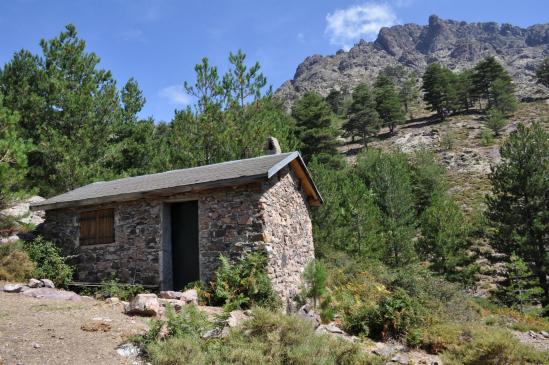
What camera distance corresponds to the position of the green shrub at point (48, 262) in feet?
36.6

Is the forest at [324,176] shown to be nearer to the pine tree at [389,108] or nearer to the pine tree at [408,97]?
the pine tree at [389,108]

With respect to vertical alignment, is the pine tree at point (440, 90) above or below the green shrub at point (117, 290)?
above

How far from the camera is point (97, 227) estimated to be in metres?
11.5

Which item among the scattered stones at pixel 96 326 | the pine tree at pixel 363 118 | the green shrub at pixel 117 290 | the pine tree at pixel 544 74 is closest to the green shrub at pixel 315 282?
the green shrub at pixel 117 290

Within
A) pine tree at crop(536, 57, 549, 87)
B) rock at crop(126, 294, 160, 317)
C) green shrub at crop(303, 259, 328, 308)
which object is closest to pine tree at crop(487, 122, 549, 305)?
green shrub at crop(303, 259, 328, 308)

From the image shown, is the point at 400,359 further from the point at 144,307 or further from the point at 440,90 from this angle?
the point at 440,90

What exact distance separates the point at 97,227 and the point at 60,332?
18.5ft

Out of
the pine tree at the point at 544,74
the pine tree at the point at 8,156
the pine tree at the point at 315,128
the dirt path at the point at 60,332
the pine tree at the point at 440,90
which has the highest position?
the pine tree at the point at 544,74

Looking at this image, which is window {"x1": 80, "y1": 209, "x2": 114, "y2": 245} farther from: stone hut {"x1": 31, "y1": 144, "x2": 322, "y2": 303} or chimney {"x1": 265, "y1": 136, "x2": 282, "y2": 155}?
chimney {"x1": 265, "y1": 136, "x2": 282, "y2": 155}

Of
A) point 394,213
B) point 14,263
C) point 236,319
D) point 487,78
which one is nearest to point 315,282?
point 236,319

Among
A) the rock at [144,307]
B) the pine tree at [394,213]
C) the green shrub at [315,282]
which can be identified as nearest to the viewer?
the rock at [144,307]

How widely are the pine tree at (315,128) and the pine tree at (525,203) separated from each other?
1449 cm

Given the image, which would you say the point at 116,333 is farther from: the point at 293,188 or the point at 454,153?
the point at 454,153

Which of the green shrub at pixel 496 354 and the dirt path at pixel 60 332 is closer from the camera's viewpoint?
the dirt path at pixel 60 332
